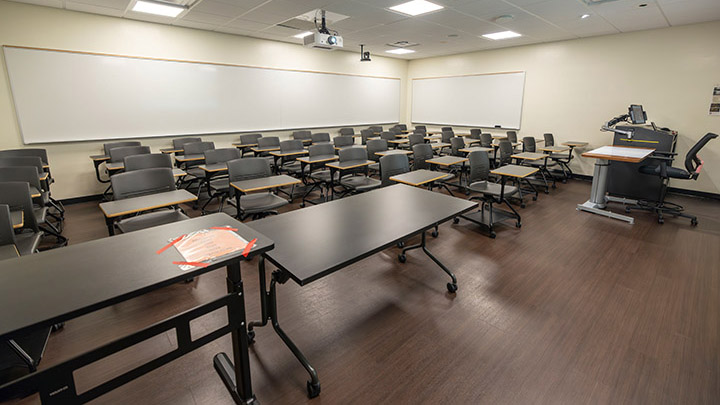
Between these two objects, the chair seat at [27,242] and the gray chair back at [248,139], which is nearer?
the chair seat at [27,242]

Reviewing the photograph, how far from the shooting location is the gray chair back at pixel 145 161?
3.74 m

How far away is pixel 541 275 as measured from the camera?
10.2ft

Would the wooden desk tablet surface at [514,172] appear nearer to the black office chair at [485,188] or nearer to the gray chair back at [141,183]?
the black office chair at [485,188]

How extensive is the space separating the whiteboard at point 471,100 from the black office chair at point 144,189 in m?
7.60

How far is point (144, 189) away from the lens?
123 inches

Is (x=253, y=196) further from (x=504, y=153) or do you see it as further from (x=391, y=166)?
(x=504, y=153)

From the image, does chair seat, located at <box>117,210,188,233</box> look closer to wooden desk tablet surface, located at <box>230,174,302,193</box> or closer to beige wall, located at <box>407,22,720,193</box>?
wooden desk tablet surface, located at <box>230,174,302,193</box>

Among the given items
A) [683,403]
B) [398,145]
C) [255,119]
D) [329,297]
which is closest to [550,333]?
[683,403]

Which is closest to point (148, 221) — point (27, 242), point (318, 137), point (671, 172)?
point (27, 242)

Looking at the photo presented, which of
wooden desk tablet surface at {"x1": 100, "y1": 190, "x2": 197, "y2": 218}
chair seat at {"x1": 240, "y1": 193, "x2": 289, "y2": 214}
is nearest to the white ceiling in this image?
chair seat at {"x1": 240, "y1": 193, "x2": 289, "y2": 214}

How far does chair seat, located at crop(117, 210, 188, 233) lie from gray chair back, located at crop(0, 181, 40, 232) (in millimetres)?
616

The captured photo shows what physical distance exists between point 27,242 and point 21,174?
53.5 inches

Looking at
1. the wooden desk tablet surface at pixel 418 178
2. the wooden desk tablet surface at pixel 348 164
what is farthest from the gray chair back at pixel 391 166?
the wooden desk tablet surface at pixel 348 164

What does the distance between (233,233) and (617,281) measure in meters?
3.35
